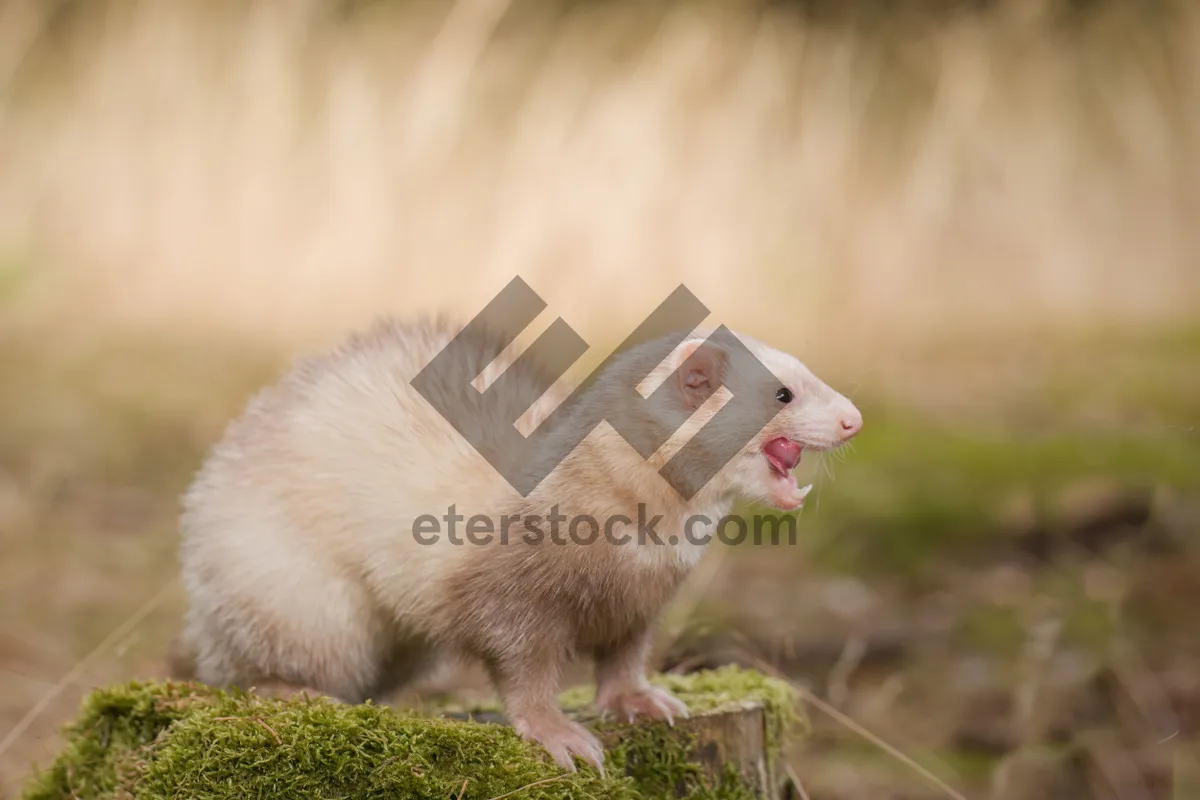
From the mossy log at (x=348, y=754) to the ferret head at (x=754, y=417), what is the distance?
0.82m

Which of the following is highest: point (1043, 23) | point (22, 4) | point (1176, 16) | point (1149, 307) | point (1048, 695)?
point (22, 4)

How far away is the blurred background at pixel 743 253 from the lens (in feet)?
19.9

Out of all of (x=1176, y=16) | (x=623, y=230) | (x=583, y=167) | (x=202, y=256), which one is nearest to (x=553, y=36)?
(x=583, y=167)

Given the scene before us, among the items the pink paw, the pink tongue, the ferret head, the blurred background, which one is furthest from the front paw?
the blurred background

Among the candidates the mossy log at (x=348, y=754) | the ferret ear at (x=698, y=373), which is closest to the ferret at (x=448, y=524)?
the ferret ear at (x=698, y=373)

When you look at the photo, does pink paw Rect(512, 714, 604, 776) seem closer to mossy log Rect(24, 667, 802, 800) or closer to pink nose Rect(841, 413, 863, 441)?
mossy log Rect(24, 667, 802, 800)

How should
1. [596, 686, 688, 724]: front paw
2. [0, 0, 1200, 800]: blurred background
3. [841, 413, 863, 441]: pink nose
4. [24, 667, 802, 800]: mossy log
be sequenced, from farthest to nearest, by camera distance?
[0, 0, 1200, 800]: blurred background
[596, 686, 688, 724]: front paw
[841, 413, 863, 441]: pink nose
[24, 667, 802, 800]: mossy log

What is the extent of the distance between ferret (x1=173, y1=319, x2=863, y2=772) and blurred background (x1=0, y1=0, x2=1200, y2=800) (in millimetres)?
2607

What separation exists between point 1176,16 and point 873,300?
8.89 feet

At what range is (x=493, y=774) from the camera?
2686 mm

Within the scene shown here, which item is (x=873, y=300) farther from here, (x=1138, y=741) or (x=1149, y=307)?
(x=1138, y=741)

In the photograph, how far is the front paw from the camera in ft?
10.5

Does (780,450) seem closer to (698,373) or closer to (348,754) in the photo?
(698,373)

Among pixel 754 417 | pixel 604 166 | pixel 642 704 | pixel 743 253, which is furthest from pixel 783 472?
pixel 604 166
